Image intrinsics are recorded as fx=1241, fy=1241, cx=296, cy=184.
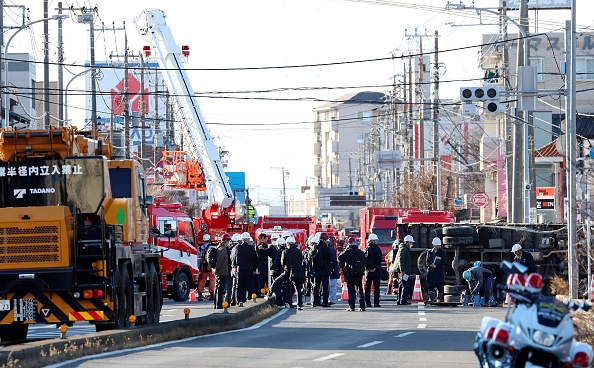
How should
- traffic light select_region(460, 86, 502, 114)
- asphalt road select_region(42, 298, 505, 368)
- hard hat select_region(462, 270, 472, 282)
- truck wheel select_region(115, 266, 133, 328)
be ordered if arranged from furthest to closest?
hard hat select_region(462, 270, 472, 282)
traffic light select_region(460, 86, 502, 114)
truck wheel select_region(115, 266, 133, 328)
asphalt road select_region(42, 298, 505, 368)

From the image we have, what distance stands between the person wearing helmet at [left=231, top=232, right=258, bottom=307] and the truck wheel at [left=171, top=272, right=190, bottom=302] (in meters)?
7.46

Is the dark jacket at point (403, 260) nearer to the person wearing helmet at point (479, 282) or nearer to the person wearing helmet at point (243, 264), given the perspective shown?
the person wearing helmet at point (479, 282)

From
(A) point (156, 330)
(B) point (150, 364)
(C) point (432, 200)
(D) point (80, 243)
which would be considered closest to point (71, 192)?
(D) point (80, 243)

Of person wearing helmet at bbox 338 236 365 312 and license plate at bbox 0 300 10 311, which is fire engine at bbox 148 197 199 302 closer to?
person wearing helmet at bbox 338 236 365 312

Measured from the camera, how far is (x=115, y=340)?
59.4 ft

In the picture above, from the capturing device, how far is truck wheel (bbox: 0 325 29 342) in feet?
70.5

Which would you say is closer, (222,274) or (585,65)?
(222,274)

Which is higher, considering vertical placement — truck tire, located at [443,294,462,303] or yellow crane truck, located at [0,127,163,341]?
yellow crane truck, located at [0,127,163,341]

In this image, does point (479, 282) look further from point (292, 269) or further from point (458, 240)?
point (292, 269)

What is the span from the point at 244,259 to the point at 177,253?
7987 mm

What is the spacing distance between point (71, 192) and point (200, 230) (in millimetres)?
23801

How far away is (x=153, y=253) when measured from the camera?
24.5 m

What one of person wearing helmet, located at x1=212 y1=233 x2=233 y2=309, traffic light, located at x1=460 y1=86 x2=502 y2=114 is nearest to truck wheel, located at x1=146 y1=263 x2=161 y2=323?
person wearing helmet, located at x1=212 y1=233 x2=233 y2=309

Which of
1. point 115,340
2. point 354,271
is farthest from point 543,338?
point 354,271
